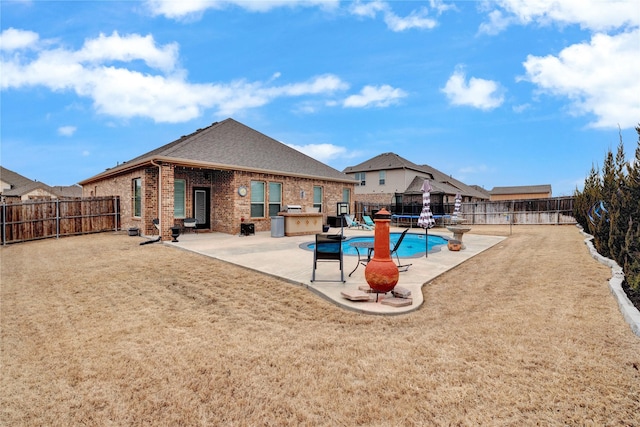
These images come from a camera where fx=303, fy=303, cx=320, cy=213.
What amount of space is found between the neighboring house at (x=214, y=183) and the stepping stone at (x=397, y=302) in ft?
30.2

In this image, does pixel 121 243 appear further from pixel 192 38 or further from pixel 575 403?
pixel 575 403

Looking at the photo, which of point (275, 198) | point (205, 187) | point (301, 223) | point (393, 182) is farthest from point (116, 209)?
point (393, 182)

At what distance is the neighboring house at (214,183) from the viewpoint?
11.7m

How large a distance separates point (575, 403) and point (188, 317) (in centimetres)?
428

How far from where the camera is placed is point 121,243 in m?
10.6

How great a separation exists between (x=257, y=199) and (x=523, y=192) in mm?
49417

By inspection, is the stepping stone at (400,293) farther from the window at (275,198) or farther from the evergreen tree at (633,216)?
the window at (275,198)

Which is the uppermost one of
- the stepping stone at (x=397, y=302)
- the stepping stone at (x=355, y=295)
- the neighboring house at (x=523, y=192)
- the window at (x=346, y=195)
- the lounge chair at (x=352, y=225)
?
the neighboring house at (x=523, y=192)

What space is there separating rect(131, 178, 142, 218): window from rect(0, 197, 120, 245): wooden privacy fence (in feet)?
5.97

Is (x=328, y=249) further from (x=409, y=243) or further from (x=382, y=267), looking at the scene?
(x=409, y=243)

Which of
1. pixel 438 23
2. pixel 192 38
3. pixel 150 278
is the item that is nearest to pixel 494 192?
pixel 438 23

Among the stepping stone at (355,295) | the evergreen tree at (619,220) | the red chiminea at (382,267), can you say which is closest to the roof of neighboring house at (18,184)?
the stepping stone at (355,295)

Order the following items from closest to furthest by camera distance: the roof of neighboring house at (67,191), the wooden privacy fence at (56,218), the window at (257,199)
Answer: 1. the wooden privacy fence at (56,218)
2. the window at (257,199)
3. the roof of neighboring house at (67,191)

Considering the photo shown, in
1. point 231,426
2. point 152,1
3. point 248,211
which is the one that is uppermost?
point 152,1
